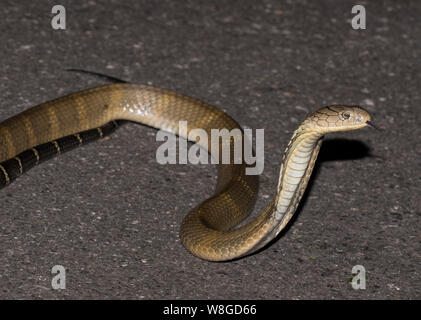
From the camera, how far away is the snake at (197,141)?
498cm

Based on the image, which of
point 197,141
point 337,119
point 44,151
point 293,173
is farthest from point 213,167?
point 337,119

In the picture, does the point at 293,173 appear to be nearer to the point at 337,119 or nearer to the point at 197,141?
the point at 337,119

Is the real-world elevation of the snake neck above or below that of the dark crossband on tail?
below

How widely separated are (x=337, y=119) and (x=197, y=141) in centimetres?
261

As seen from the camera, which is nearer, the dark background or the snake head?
the snake head

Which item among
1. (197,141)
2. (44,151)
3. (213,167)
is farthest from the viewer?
(197,141)

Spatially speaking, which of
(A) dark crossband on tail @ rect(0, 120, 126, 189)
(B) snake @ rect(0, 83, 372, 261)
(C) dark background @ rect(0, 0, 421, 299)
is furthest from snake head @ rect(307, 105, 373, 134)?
(A) dark crossband on tail @ rect(0, 120, 126, 189)

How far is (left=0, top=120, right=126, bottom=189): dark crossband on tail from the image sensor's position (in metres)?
6.25

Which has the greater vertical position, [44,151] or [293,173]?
[44,151]

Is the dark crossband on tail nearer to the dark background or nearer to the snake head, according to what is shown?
the dark background

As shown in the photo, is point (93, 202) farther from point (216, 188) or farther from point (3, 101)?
point (3, 101)

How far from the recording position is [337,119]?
15.8 feet

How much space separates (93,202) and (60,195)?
271 mm

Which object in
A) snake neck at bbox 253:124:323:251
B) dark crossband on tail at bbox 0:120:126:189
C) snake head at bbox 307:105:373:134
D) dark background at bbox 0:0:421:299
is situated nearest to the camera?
snake head at bbox 307:105:373:134
